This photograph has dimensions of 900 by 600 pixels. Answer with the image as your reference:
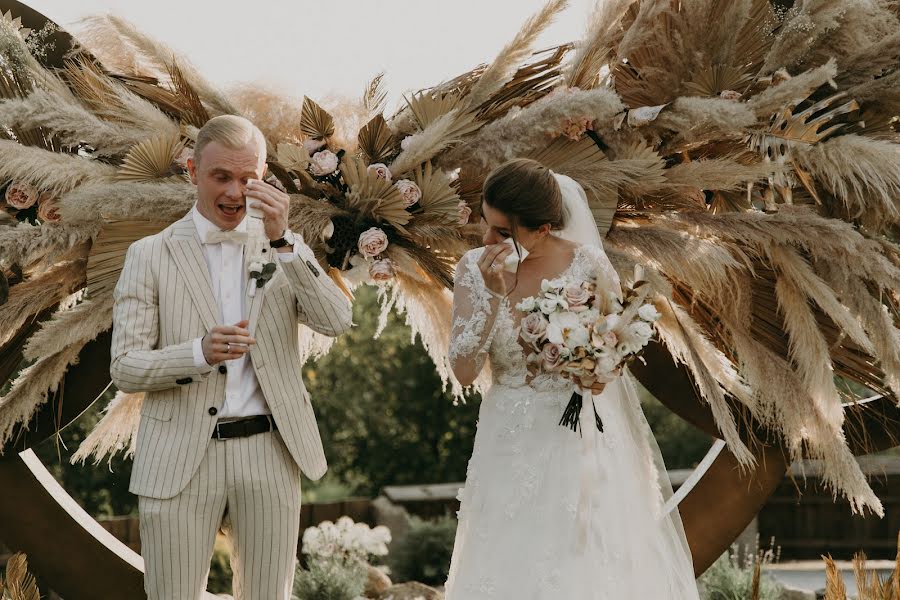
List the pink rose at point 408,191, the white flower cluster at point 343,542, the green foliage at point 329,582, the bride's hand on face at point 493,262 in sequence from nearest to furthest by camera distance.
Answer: the bride's hand on face at point 493,262
the pink rose at point 408,191
the green foliage at point 329,582
the white flower cluster at point 343,542

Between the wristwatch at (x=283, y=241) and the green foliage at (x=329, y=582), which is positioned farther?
the green foliage at (x=329, y=582)

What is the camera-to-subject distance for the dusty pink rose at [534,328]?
3.23 meters

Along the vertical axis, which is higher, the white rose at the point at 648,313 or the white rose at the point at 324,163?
the white rose at the point at 324,163

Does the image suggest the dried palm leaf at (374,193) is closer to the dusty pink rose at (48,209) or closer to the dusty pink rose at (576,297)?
the dusty pink rose at (576,297)

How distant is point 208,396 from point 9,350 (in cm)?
147

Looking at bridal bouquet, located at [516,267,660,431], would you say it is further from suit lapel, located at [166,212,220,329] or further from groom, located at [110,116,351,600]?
suit lapel, located at [166,212,220,329]

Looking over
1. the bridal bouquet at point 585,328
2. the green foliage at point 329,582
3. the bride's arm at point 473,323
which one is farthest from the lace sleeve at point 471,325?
the green foliage at point 329,582

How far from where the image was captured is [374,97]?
4113 millimetres

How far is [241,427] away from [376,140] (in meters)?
1.37

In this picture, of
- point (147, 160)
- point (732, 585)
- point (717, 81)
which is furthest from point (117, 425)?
point (732, 585)

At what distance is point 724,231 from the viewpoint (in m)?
4.04

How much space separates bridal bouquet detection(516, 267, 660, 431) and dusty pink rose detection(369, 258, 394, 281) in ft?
2.32

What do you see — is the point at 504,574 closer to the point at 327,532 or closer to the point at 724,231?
the point at 724,231

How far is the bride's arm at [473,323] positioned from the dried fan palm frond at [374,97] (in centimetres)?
94
